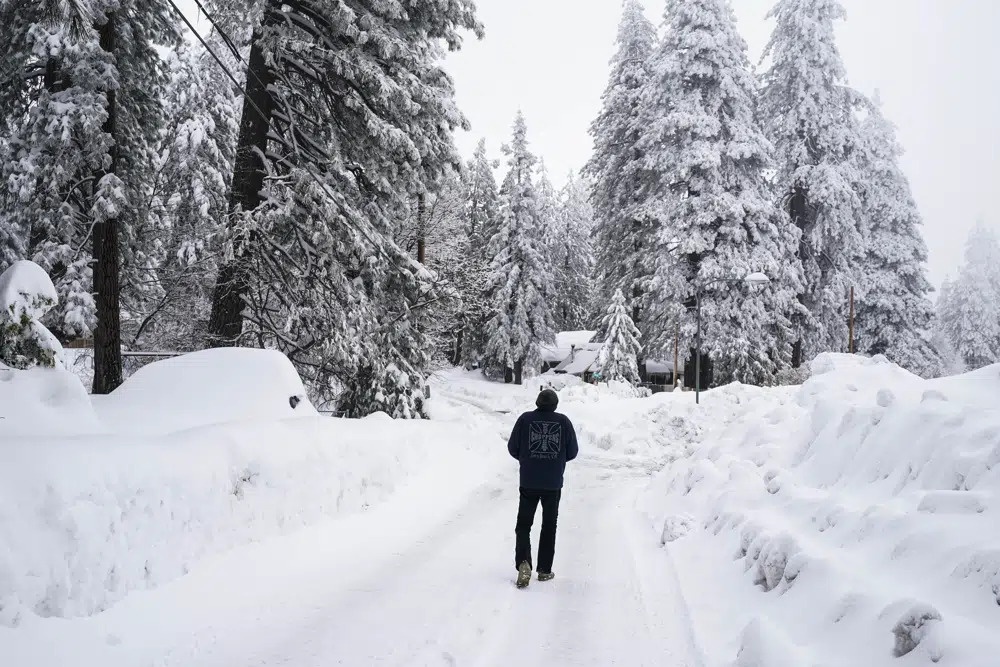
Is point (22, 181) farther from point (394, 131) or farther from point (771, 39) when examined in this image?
point (771, 39)

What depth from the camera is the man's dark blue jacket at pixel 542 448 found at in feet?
20.4

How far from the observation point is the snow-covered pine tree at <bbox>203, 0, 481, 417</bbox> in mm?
10883

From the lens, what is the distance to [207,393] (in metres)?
7.35

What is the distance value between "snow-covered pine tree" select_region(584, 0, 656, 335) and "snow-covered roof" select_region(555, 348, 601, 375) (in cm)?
1688

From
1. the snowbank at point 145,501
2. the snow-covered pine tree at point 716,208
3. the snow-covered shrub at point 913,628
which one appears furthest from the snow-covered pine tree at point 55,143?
the snow-covered pine tree at point 716,208

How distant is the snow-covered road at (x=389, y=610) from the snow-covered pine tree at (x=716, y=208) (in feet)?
67.3

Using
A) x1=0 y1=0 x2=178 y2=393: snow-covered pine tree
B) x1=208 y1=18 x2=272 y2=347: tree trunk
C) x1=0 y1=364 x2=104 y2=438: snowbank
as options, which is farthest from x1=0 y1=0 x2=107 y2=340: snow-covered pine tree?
x1=0 y1=364 x2=104 y2=438: snowbank

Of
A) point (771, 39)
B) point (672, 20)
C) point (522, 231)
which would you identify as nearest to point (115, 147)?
point (672, 20)

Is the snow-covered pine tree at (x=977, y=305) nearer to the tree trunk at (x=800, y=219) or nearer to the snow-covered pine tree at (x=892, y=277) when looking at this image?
the snow-covered pine tree at (x=892, y=277)

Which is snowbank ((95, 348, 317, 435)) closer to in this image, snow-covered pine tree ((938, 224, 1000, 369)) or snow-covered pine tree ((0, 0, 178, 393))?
snow-covered pine tree ((0, 0, 178, 393))

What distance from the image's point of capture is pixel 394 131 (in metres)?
11.8

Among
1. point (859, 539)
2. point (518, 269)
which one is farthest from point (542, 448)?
point (518, 269)

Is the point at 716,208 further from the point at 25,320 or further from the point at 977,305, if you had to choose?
the point at 977,305

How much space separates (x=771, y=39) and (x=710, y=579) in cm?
3290
